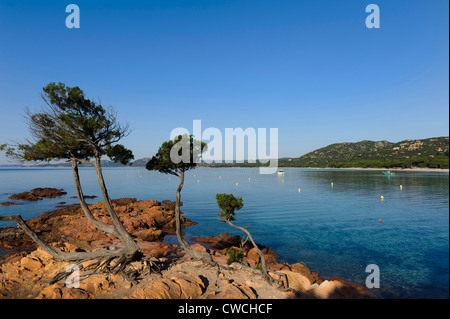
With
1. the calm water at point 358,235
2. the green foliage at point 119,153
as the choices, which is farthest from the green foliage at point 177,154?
the calm water at point 358,235

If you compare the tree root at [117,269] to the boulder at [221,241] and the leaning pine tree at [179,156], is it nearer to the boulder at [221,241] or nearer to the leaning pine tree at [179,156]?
the leaning pine tree at [179,156]

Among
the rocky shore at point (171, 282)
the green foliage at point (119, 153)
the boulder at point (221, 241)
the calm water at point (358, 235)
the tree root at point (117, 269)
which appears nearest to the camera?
the rocky shore at point (171, 282)

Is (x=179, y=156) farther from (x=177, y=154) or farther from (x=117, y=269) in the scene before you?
(x=117, y=269)

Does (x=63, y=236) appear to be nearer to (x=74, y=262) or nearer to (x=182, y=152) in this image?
(x=74, y=262)

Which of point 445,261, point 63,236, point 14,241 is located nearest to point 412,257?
point 445,261

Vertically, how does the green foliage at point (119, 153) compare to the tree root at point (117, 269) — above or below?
above

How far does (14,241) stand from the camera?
19703 mm

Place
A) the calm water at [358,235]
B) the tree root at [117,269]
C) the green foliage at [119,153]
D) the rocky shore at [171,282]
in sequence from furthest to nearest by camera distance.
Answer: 1. the calm water at [358,235]
2. the green foliage at [119,153]
3. the tree root at [117,269]
4. the rocky shore at [171,282]

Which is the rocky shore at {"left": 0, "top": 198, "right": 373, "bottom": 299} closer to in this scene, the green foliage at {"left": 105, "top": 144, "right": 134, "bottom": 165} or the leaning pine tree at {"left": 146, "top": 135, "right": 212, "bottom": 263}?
the leaning pine tree at {"left": 146, "top": 135, "right": 212, "bottom": 263}

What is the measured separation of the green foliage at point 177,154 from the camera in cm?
1323

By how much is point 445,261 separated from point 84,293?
79.6 feet

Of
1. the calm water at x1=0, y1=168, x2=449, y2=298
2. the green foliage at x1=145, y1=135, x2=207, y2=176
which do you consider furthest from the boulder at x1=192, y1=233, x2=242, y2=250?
the green foliage at x1=145, y1=135, x2=207, y2=176

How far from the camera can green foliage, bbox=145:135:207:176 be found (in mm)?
13234

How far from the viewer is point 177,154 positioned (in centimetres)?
1323
